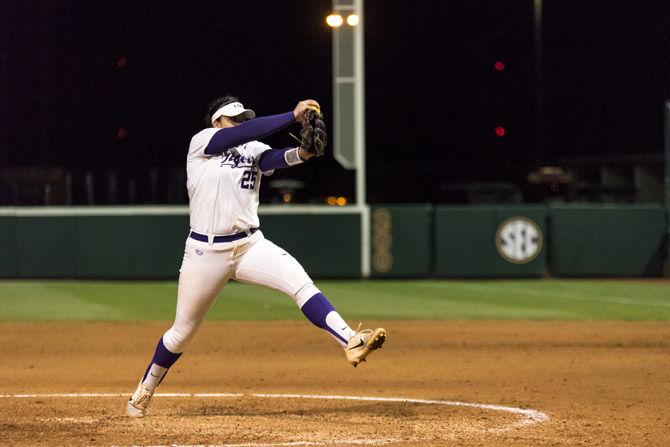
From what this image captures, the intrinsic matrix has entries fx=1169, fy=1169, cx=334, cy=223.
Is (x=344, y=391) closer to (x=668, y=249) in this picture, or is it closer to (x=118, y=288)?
(x=118, y=288)

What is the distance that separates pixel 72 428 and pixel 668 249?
17002 mm

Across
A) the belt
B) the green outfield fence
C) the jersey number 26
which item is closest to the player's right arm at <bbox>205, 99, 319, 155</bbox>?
the jersey number 26

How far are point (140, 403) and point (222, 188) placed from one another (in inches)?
59.9

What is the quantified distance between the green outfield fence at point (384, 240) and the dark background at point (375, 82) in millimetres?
18701

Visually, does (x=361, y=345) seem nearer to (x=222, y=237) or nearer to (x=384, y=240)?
(x=222, y=237)

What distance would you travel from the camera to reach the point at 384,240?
21.7 m

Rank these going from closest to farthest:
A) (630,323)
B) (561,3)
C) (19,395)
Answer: (19,395) → (630,323) → (561,3)

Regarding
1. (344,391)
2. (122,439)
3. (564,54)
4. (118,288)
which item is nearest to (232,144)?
(122,439)

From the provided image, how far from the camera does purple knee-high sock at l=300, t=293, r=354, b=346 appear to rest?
6996 millimetres

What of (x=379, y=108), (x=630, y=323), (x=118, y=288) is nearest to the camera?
(x=630, y=323)

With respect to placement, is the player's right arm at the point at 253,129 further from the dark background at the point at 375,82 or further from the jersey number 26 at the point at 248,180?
the dark background at the point at 375,82

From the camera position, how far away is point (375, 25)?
176 ft

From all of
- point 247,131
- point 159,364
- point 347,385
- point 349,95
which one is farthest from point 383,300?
point 247,131

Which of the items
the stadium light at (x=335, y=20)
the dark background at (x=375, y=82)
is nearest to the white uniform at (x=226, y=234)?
the stadium light at (x=335, y=20)
